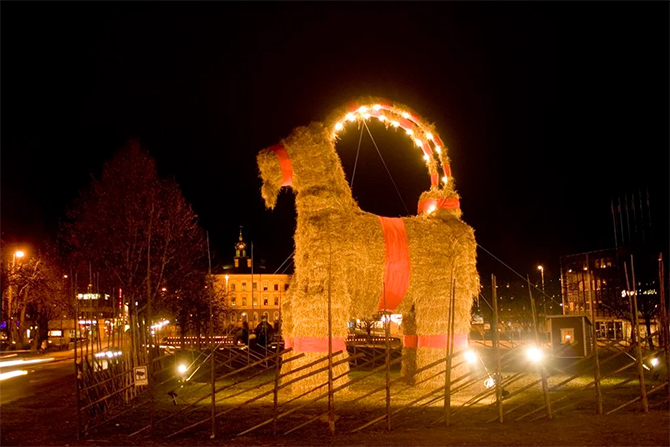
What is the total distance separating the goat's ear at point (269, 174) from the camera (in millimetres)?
13047

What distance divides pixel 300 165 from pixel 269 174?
61 cm

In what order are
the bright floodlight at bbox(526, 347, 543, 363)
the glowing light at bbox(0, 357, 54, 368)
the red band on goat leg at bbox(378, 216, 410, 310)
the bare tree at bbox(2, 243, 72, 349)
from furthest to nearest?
the bare tree at bbox(2, 243, 72, 349) < the glowing light at bbox(0, 357, 54, 368) < the red band on goat leg at bbox(378, 216, 410, 310) < the bright floodlight at bbox(526, 347, 543, 363)

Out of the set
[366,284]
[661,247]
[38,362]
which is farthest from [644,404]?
[661,247]

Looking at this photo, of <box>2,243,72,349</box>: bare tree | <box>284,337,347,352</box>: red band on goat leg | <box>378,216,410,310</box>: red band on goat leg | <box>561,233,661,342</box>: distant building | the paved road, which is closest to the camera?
<box>284,337,347,352</box>: red band on goat leg

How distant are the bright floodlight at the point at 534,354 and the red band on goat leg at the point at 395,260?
107 inches

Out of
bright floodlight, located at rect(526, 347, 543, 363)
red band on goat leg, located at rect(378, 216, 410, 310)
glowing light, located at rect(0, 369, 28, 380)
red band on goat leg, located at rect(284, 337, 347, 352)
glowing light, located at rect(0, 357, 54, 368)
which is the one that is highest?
red band on goat leg, located at rect(378, 216, 410, 310)

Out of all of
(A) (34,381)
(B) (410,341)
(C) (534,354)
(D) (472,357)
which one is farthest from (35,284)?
(C) (534,354)

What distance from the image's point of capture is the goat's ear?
13.0 meters

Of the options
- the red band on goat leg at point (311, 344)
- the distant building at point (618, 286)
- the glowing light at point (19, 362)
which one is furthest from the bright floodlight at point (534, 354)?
the glowing light at point (19, 362)

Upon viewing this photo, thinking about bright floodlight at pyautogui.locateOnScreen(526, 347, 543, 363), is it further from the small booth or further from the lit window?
the lit window

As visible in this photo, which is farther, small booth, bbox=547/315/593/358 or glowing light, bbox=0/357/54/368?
glowing light, bbox=0/357/54/368

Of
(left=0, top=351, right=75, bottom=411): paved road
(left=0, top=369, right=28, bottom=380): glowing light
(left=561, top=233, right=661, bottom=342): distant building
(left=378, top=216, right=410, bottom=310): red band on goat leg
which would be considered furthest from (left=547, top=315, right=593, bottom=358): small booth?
(left=0, top=369, right=28, bottom=380): glowing light

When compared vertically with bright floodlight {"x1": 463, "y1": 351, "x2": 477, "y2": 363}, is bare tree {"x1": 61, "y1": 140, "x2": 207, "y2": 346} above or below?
above

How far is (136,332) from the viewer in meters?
14.0
